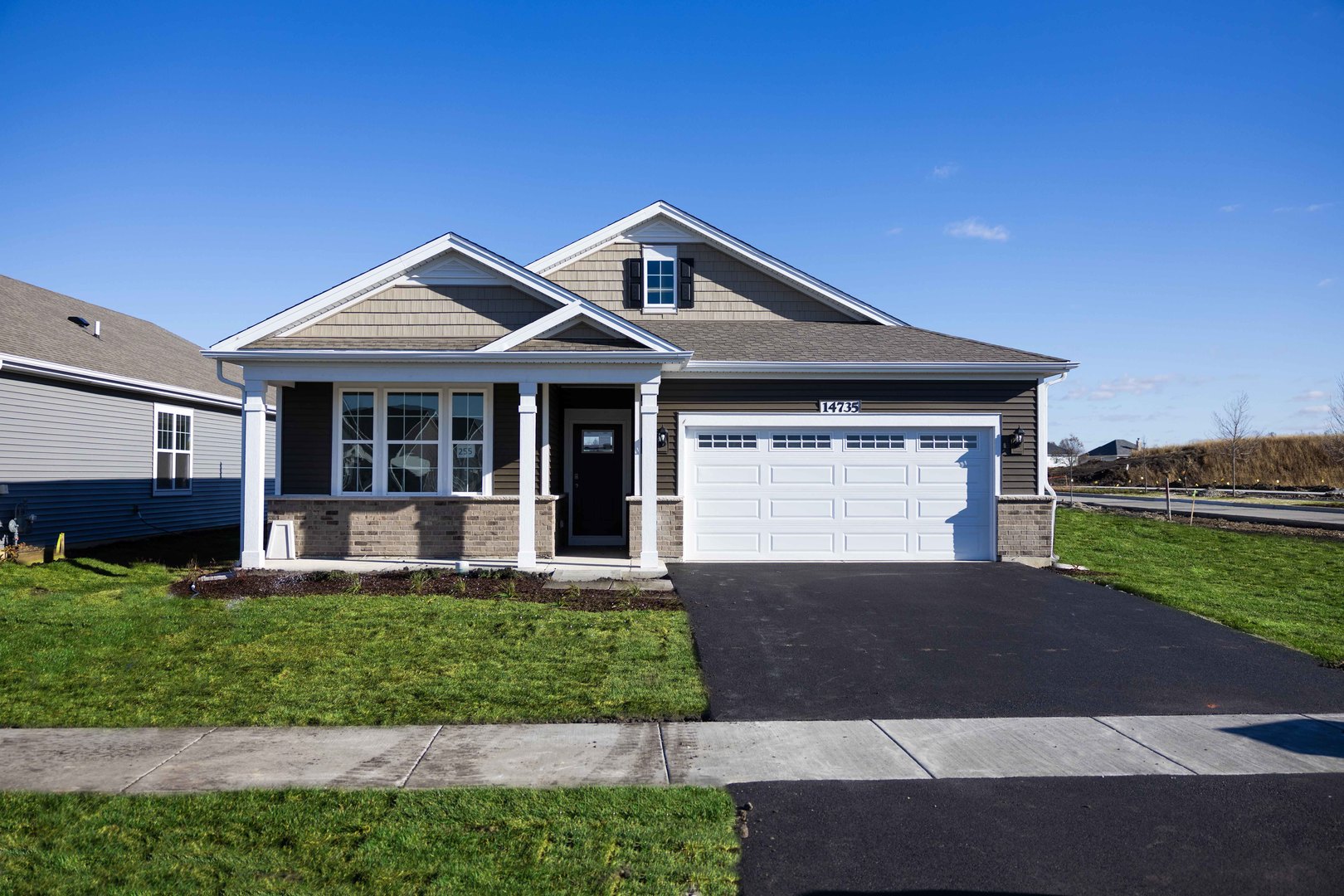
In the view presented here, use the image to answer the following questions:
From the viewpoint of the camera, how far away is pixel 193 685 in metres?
6.85

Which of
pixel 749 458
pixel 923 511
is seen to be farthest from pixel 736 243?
pixel 923 511

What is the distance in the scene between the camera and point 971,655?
313 inches

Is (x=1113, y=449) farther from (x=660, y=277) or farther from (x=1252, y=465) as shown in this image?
(x=660, y=277)

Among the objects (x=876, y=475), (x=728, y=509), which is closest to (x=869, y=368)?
(x=876, y=475)

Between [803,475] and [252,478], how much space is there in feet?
27.3

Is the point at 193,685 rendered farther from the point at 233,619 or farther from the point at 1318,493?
the point at 1318,493

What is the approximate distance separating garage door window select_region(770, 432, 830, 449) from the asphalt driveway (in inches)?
110

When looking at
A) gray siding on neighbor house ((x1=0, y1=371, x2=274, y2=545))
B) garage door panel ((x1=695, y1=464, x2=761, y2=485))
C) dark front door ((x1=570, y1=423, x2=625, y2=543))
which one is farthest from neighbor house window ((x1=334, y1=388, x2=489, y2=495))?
gray siding on neighbor house ((x1=0, y1=371, x2=274, y2=545))

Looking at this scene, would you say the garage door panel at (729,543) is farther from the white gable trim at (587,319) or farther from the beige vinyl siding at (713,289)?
the beige vinyl siding at (713,289)

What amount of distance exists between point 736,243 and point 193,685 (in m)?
12.1

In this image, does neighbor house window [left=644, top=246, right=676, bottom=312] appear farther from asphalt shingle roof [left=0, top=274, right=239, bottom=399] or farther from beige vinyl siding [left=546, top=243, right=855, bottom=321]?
asphalt shingle roof [left=0, top=274, right=239, bottom=399]

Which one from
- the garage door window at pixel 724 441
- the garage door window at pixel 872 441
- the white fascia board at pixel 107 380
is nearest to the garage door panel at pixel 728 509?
the garage door window at pixel 724 441

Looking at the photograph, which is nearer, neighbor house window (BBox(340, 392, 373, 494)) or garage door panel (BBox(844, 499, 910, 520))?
neighbor house window (BBox(340, 392, 373, 494))

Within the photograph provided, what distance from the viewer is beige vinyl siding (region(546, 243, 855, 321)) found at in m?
16.4
